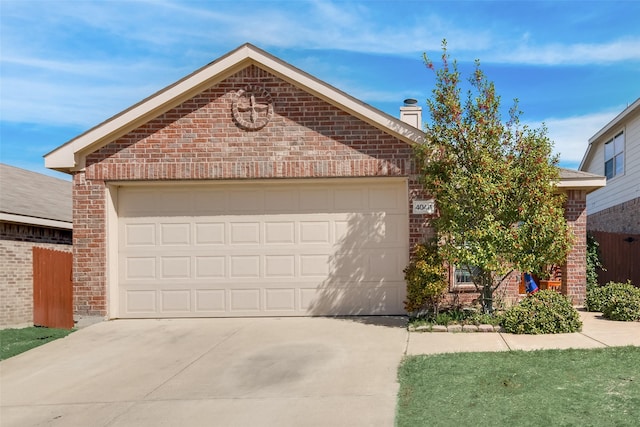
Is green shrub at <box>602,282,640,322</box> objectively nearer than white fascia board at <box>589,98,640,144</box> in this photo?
Yes

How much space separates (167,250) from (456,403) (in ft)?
23.5

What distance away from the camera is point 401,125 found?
32.0 feet

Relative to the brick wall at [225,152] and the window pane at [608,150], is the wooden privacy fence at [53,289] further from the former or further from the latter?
the window pane at [608,150]

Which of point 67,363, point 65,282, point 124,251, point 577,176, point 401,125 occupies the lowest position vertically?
point 67,363

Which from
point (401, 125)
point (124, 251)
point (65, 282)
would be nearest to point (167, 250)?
point (124, 251)

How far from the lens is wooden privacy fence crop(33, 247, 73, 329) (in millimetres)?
10570

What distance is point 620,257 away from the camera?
44.7 feet

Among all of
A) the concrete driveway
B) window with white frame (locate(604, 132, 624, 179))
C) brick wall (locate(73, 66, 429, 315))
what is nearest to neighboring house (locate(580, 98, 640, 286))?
window with white frame (locate(604, 132, 624, 179))

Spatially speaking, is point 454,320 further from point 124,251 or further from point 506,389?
point 124,251

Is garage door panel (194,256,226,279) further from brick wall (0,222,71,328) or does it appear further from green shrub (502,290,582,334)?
green shrub (502,290,582,334)

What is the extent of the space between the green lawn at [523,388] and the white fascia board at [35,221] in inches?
403

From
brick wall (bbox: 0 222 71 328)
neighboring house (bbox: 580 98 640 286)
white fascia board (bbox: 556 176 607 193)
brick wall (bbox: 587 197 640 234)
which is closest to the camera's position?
white fascia board (bbox: 556 176 607 193)

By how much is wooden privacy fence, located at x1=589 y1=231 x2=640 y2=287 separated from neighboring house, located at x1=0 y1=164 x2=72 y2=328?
15.0 m

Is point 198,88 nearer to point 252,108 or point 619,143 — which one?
point 252,108
